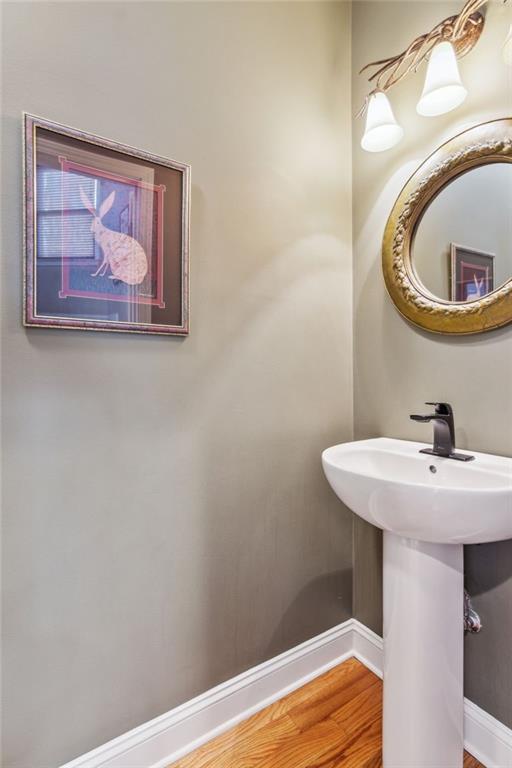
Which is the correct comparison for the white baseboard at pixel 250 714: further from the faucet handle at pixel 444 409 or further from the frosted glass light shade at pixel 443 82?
the frosted glass light shade at pixel 443 82

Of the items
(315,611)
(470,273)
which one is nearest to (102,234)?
(470,273)

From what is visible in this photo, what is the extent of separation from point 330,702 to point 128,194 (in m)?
1.73

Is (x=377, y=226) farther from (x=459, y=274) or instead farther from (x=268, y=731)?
(x=268, y=731)

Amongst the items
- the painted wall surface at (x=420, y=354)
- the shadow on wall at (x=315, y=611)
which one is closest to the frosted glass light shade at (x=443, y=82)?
the painted wall surface at (x=420, y=354)

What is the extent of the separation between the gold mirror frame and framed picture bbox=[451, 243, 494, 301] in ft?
0.10

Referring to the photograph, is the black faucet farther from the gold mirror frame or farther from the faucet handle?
the gold mirror frame

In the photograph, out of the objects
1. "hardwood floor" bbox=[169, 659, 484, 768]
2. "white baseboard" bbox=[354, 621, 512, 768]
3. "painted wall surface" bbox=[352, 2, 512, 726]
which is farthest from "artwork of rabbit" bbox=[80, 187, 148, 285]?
"white baseboard" bbox=[354, 621, 512, 768]

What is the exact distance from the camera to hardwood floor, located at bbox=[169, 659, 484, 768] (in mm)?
1092

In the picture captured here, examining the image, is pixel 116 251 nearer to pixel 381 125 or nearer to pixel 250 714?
pixel 381 125

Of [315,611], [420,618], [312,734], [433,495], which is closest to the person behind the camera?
[433,495]

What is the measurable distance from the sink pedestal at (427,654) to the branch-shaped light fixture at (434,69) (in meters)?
1.20

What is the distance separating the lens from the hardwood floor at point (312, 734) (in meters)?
1.09

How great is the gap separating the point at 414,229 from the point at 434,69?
412 millimetres

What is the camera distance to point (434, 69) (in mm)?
1008
